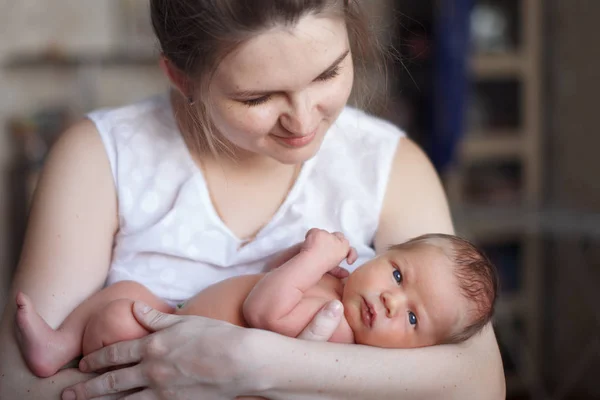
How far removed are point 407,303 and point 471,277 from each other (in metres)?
0.12

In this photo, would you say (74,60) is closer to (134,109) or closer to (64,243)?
(134,109)

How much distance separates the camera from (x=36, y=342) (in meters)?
Answer: 1.17

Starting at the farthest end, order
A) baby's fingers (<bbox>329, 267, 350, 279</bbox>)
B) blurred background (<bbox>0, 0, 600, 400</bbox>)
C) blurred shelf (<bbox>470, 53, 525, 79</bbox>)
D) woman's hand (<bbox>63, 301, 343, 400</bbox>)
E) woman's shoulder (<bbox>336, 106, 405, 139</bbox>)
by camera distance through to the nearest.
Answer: blurred shelf (<bbox>470, 53, 525, 79</bbox>) → blurred background (<bbox>0, 0, 600, 400</bbox>) → woman's shoulder (<bbox>336, 106, 405, 139</bbox>) → baby's fingers (<bbox>329, 267, 350, 279</bbox>) → woman's hand (<bbox>63, 301, 343, 400</bbox>)

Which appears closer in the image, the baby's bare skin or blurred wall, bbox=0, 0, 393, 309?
the baby's bare skin

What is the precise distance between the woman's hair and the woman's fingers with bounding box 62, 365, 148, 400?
0.43 m

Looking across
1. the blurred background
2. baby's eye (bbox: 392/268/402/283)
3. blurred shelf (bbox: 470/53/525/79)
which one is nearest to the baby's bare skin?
baby's eye (bbox: 392/268/402/283)

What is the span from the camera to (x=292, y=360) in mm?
1111

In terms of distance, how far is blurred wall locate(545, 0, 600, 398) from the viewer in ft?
10.7

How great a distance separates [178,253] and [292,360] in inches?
14.1

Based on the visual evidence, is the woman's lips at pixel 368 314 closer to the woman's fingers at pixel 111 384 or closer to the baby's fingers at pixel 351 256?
the baby's fingers at pixel 351 256

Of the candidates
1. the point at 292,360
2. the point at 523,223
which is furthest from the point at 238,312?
the point at 523,223

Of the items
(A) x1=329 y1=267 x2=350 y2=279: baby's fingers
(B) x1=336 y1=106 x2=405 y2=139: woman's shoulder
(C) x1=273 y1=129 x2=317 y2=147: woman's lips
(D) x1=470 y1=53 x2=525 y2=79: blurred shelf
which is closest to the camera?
(C) x1=273 y1=129 x2=317 y2=147: woman's lips

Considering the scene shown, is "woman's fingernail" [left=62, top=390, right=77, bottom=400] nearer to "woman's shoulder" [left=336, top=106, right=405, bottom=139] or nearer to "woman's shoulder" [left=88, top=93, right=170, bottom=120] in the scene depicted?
"woman's shoulder" [left=88, top=93, right=170, bottom=120]

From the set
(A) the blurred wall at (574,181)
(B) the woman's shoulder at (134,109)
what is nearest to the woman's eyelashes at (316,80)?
(B) the woman's shoulder at (134,109)
